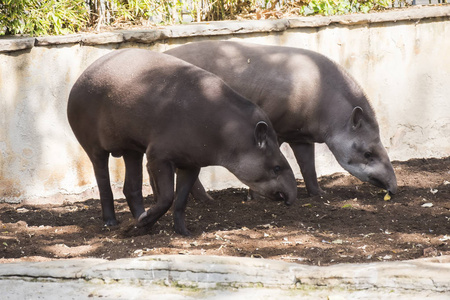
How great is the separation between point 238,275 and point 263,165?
80.8 inches

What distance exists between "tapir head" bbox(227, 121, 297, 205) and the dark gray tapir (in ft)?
4.27

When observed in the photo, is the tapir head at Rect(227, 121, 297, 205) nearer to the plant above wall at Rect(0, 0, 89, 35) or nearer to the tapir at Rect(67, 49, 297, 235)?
the tapir at Rect(67, 49, 297, 235)

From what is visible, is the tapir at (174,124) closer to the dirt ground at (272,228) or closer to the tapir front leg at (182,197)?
the tapir front leg at (182,197)

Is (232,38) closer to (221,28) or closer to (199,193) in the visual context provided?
(221,28)

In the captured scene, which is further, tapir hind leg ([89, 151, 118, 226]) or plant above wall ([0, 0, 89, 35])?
plant above wall ([0, 0, 89, 35])

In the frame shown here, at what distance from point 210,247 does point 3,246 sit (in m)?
1.70

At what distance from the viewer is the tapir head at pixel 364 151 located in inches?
301

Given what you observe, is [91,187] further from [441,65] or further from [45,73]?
[441,65]

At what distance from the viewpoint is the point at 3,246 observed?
19.4ft

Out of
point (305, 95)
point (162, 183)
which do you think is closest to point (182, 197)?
point (162, 183)

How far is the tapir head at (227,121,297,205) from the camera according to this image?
612 centimetres

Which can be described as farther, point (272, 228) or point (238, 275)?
point (272, 228)

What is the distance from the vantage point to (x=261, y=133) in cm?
609

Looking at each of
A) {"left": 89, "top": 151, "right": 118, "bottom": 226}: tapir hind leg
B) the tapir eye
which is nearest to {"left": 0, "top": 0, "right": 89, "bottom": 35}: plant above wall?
{"left": 89, "top": 151, "right": 118, "bottom": 226}: tapir hind leg
